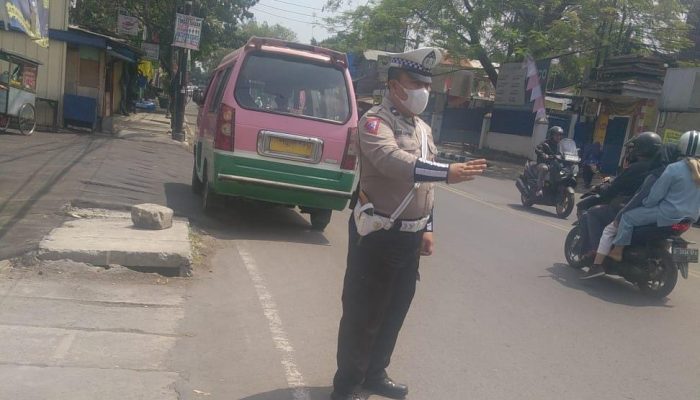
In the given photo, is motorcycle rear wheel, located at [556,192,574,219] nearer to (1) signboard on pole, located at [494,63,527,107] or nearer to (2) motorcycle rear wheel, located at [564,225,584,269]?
(2) motorcycle rear wheel, located at [564,225,584,269]

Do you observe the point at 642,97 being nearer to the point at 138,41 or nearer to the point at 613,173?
the point at 613,173

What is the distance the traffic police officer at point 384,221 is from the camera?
3734 millimetres

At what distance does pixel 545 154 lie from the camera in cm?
1413

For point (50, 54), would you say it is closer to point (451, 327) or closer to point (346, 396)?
point (451, 327)

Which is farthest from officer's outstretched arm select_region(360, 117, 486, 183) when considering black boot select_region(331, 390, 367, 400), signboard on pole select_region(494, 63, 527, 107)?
signboard on pole select_region(494, 63, 527, 107)

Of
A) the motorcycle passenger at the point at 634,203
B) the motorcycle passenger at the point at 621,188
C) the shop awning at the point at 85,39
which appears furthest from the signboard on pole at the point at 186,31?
the motorcycle passenger at the point at 634,203

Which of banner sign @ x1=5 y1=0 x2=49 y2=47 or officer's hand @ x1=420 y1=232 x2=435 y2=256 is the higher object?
banner sign @ x1=5 y1=0 x2=49 y2=47

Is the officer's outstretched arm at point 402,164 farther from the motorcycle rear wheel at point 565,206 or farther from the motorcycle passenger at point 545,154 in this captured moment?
the motorcycle passenger at point 545,154

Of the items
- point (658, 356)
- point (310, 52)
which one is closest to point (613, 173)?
point (310, 52)

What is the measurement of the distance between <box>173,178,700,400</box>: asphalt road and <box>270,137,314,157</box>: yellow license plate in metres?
1.04

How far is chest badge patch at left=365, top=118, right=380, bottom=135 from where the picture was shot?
3643mm

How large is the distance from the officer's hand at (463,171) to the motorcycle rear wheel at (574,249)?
5.13m

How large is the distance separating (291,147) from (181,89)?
12.7 metres

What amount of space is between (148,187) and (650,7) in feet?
74.4
